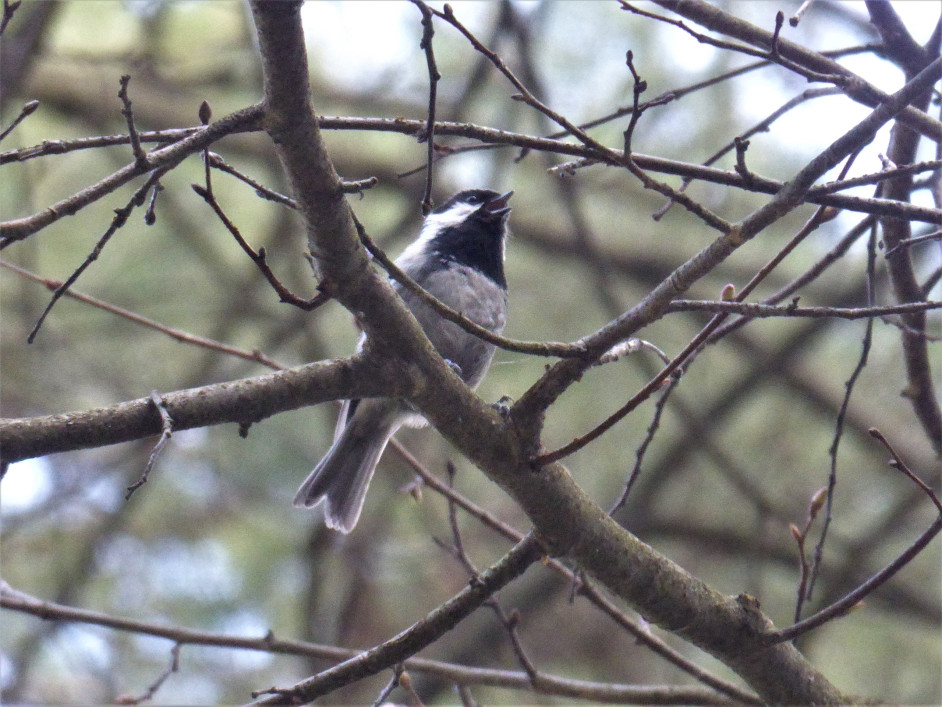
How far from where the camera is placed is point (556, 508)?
196 centimetres

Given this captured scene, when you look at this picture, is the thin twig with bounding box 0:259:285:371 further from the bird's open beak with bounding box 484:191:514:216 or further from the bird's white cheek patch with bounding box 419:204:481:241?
the bird's open beak with bounding box 484:191:514:216

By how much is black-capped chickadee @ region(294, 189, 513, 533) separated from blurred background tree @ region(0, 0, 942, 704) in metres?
0.63

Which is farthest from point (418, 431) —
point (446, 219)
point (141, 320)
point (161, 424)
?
point (161, 424)

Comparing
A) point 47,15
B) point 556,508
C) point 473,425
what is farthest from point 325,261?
point 47,15

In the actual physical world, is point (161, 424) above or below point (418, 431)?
below

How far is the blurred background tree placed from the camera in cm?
413

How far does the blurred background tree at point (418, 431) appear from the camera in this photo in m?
4.13

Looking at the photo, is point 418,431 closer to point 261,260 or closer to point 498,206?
point 498,206

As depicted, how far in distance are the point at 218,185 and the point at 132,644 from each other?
2545 millimetres

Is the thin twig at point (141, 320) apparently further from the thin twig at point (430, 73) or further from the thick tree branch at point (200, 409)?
the thin twig at point (430, 73)

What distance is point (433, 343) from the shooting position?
3.11 meters

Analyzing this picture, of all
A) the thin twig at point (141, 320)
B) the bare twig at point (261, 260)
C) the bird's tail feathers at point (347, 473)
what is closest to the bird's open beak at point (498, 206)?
the bird's tail feathers at point (347, 473)

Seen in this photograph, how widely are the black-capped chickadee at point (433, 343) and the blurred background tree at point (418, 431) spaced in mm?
635

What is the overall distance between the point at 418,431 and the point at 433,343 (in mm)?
1620
